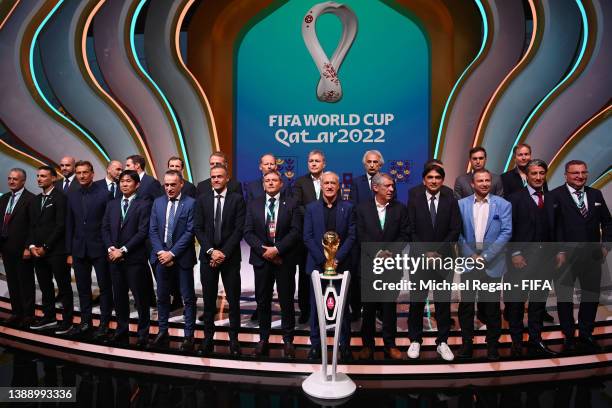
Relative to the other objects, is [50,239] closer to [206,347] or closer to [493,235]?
[206,347]

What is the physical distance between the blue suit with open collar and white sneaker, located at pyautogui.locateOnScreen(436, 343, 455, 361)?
6.58 feet

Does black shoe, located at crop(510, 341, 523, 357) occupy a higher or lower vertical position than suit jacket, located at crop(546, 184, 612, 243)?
lower

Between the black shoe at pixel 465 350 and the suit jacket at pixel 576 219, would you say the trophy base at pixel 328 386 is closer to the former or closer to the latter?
the black shoe at pixel 465 350

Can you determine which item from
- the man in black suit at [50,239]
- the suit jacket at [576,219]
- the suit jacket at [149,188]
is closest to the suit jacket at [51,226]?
the man in black suit at [50,239]

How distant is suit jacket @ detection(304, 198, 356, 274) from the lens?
3.30m

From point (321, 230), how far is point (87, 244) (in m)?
2.12

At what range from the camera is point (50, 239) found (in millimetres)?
4012

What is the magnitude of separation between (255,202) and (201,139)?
4071 millimetres

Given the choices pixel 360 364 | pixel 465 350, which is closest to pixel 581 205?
pixel 465 350

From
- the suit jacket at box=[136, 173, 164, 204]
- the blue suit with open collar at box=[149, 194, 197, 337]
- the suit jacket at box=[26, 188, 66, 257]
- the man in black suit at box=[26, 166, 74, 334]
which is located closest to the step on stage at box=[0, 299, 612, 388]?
the blue suit with open collar at box=[149, 194, 197, 337]

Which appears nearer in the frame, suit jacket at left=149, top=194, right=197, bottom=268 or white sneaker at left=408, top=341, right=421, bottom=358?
white sneaker at left=408, top=341, right=421, bottom=358

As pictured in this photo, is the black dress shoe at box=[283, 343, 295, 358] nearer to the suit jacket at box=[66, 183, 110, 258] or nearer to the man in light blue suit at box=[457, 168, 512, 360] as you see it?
the man in light blue suit at box=[457, 168, 512, 360]

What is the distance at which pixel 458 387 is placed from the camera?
3.16 m

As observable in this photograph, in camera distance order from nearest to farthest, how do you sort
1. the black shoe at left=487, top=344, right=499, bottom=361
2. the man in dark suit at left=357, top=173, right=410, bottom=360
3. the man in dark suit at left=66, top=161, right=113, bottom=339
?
the man in dark suit at left=357, top=173, right=410, bottom=360, the black shoe at left=487, top=344, right=499, bottom=361, the man in dark suit at left=66, top=161, right=113, bottom=339
